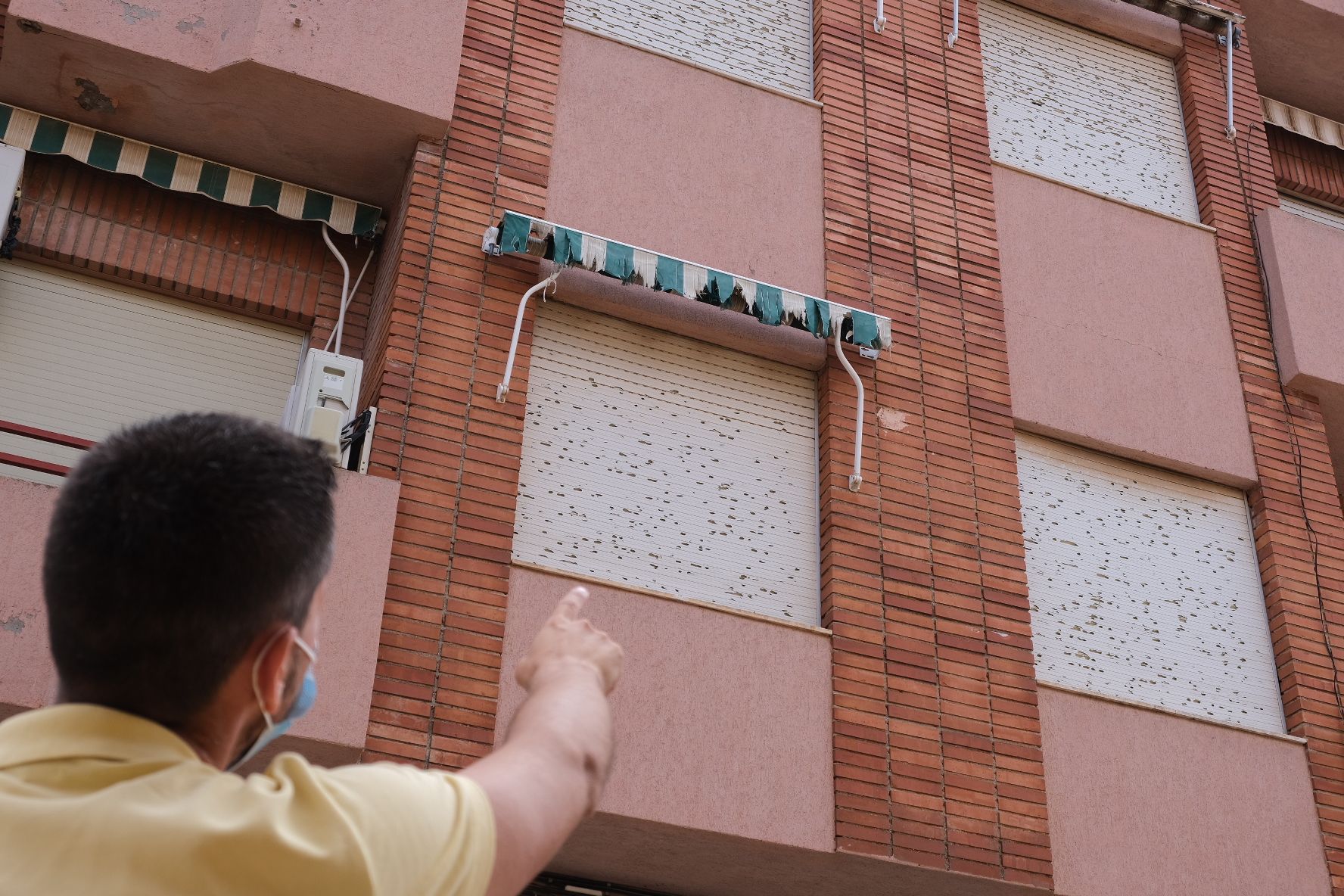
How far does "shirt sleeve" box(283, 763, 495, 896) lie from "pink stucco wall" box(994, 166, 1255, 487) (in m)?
8.54

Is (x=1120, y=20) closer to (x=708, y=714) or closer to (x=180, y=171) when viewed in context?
(x=708, y=714)

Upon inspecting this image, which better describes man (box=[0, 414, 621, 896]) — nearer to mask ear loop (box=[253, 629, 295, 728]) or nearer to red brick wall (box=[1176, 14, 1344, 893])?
mask ear loop (box=[253, 629, 295, 728])

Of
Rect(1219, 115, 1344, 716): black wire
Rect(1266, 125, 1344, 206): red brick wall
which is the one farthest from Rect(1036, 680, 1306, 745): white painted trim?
Rect(1266, 125, 1344, 206): red brick wall

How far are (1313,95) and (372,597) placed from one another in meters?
10.5

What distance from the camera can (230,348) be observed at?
9.32 m

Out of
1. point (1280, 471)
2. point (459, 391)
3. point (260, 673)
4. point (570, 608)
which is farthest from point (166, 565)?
point (1280, 471)

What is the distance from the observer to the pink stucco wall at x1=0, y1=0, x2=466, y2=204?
850cm

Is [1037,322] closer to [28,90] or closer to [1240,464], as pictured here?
[1240,464]

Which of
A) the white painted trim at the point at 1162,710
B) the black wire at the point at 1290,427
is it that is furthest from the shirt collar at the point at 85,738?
the black wire at the point at 1290,427

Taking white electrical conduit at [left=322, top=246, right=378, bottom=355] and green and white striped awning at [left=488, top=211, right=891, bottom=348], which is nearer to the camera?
green and white striped awning at [left=488, top=211, right=891, bottom=348]

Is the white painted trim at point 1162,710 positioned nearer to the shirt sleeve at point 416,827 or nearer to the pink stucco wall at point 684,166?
the pink stucco wall at point 684,166

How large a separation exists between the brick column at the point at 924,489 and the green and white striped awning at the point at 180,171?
326 centimetres

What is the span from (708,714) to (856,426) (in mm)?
2274

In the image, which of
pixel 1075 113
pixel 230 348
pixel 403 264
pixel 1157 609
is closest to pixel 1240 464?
pixel 1157 609
